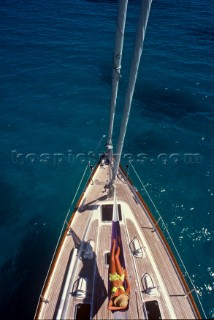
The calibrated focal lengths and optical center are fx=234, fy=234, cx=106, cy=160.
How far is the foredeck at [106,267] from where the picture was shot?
1098 centimetres

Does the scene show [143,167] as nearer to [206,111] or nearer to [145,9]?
[206,111]

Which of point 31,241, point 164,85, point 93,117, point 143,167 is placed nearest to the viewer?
point 31,241

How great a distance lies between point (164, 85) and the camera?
28.0m

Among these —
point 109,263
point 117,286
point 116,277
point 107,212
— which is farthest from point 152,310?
point 107,212

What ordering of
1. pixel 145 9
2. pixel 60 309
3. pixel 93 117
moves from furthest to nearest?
pixel 93 117 → pixel 60 309 → pixel 145 9

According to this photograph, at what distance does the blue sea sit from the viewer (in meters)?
16.3

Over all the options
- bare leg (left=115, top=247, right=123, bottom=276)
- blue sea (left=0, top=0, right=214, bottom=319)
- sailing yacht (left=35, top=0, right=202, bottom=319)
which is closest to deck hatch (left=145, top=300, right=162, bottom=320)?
sailing yacht (left=35, top=0, right=202, bottom=319)

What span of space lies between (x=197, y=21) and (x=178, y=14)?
374 centimetres

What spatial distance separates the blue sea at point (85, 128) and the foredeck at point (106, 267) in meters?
3.53

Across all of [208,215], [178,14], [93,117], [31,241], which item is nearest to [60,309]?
[31,241]

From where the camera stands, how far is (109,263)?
12.3 meters

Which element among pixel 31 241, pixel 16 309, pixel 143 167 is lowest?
pixel 16 309

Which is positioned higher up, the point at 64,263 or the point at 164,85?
the point at 164,85

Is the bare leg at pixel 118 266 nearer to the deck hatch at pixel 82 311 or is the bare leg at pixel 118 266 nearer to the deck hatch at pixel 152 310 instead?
the deck hatch at pixel 152 310
